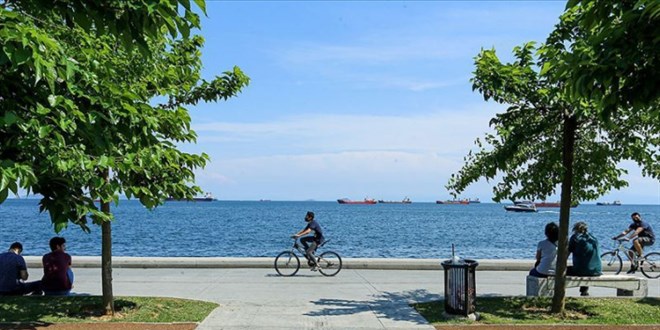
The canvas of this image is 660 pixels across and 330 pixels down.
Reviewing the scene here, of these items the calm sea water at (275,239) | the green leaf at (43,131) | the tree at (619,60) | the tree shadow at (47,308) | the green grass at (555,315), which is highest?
the tree at (619,60)

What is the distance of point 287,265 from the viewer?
16891mm

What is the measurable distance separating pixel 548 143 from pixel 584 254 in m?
2.44

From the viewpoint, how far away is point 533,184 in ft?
36.6

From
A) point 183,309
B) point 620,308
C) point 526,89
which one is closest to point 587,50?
point 526,89

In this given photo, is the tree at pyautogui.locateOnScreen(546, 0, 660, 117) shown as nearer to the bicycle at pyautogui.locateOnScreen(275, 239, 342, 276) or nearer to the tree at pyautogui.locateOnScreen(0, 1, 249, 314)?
the tree at pyautogui.locateOnScreen(0, 1, 249, 314)

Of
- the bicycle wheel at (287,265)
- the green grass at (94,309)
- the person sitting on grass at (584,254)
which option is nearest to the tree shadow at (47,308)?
the green grass at (94,309)

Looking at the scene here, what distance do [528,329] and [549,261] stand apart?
308cm

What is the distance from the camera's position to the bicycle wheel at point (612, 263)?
1803 cm

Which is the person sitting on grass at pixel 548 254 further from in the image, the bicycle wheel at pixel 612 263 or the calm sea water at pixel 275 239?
the calm sea water at pixel 275 239

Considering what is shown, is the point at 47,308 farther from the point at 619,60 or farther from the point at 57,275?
the point at 619,60

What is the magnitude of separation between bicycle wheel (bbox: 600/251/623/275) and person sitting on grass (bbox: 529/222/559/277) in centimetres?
701

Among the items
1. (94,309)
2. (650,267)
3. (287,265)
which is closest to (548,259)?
(287,265)

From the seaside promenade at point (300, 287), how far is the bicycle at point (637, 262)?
2.36 m

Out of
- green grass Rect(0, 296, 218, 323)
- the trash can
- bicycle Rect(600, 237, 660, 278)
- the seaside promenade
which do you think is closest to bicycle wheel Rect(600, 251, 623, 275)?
bicycle Rect(600, 237, 660, 278)
